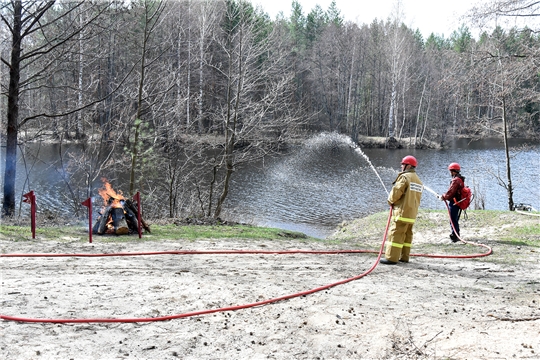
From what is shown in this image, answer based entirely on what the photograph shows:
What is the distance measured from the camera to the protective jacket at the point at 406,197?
8.23 m

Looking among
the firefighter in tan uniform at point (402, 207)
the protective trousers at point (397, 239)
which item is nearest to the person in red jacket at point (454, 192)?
the protective trousers at point (397, 239)

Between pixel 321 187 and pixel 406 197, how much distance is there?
1978 cm

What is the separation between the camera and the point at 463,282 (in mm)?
7574

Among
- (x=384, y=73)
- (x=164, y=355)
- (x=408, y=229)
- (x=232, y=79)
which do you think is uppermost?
(x=384, y=73)

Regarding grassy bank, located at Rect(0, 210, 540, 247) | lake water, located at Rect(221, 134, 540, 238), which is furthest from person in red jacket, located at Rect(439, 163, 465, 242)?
lake water, located at Rect(221, 134, 540, 238)

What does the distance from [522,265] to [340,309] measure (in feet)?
17.4

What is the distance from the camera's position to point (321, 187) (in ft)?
91.9

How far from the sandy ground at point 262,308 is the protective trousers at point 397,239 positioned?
218 millimetres

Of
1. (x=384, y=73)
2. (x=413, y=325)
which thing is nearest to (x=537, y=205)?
(x=413, y=325)

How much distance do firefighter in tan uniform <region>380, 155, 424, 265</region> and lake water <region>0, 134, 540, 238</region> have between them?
10.1 metres

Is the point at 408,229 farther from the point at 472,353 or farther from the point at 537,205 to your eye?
the point at 537,205

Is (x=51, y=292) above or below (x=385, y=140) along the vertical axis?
below

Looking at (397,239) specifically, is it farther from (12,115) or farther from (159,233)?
(12,115)

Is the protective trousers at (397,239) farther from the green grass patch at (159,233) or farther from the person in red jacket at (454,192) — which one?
the green grass patch at (159,233)
